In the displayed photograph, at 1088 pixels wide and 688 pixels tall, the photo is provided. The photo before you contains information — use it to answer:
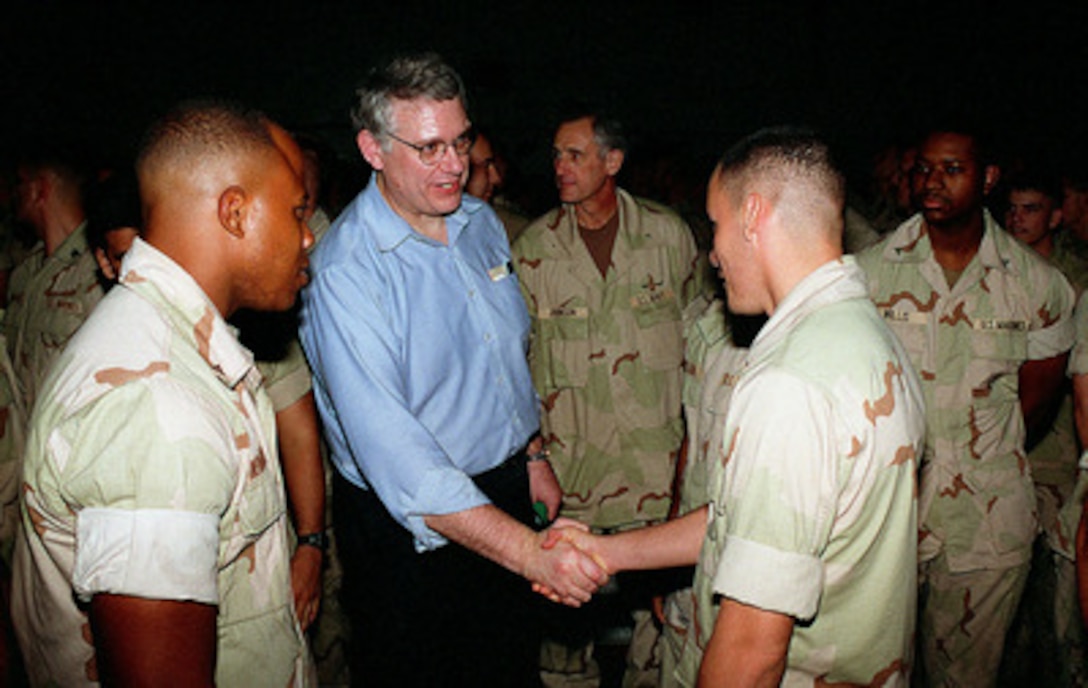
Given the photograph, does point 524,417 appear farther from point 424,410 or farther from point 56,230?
point 56,230

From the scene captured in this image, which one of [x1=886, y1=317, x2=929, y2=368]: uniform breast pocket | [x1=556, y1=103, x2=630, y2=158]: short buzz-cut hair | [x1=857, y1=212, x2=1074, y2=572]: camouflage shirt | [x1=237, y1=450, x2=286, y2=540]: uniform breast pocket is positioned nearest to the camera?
[x1=237, y1=450, x2=286, y2=540]: uniform breast pocket

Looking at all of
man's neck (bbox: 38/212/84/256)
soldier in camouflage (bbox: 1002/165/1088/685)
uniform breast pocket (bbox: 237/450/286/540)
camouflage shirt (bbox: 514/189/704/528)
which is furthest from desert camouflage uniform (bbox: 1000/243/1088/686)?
man's neck (bbox: 38/212/84/256)

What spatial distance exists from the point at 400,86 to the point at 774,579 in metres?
1.87

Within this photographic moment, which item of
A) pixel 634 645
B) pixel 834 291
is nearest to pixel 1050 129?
pixel 634 645

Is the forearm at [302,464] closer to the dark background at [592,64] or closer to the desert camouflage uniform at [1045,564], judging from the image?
the desert camouflage uniform at [1045,564]

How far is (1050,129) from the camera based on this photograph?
40.0ft

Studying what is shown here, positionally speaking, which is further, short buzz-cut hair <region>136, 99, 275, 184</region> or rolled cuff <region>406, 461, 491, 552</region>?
rolled cuff <region>406, 461, 491, 552</region>

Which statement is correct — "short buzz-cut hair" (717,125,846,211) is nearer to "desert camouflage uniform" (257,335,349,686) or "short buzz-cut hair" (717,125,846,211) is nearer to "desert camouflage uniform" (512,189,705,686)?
"desert camouflage uniform" (512,189,705,686)

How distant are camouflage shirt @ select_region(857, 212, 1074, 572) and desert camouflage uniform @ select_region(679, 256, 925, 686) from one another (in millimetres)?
1609

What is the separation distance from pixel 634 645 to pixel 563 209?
2.24 m

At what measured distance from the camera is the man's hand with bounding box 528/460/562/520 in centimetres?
295

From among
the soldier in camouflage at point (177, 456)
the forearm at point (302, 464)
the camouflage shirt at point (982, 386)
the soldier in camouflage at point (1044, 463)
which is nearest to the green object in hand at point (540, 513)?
the forearm at point (302, 464)

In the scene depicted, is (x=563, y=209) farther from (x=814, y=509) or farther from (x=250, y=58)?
(x=250, y=58)

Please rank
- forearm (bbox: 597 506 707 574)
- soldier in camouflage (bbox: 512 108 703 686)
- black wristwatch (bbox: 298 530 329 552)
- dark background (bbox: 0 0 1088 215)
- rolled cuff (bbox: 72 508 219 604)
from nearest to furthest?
rolled cuff (bbox: 72 508 219 604)
forearm (bbox: 597 506 707 574)
black wristwatch (bbox: 298 530 329 552)
soldier in camouflage (bbox: 512 108 703 686)
dark background (bbox: 0 0 1088 215)
